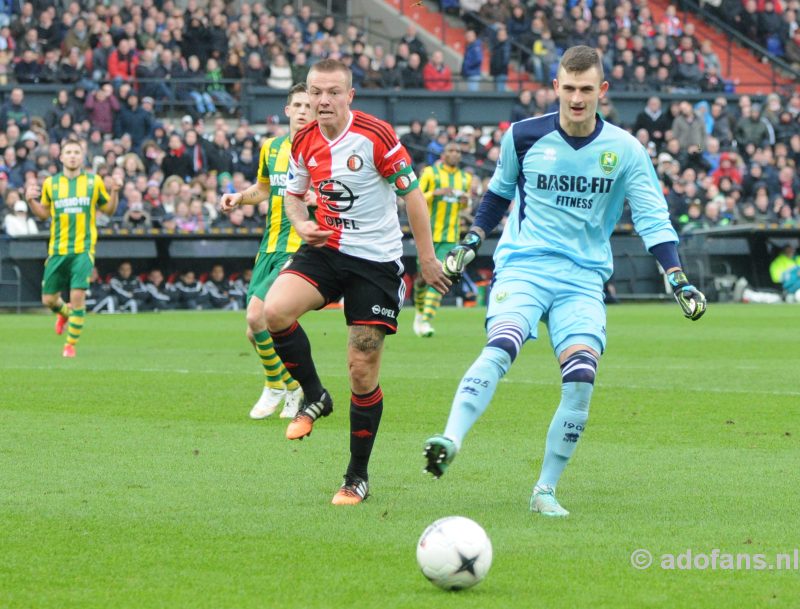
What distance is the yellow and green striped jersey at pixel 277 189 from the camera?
11.0 m

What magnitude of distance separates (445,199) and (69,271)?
614 cm

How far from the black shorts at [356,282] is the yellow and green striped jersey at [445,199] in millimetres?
13675

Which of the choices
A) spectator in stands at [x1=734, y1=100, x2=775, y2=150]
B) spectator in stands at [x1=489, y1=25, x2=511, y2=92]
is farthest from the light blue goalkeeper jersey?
spectator in stands at [x1=489, y1=25, x2=511, y2=92]

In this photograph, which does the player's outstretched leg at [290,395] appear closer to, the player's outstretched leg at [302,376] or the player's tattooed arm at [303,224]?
the player's outstretched leg at [302,376]

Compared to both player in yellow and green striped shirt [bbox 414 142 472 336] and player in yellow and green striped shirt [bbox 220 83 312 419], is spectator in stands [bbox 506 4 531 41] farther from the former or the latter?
player in yellow and green striped shirt [bbox 220 83 312 419]

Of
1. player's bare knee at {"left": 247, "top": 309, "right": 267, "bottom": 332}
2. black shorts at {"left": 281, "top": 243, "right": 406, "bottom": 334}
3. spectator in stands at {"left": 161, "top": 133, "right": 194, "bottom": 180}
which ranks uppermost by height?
black shorts at {"left": 281, "top": 243, "right": 406, "bottom": 334}

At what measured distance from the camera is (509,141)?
705 cm

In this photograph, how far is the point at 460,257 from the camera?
6.82 metres

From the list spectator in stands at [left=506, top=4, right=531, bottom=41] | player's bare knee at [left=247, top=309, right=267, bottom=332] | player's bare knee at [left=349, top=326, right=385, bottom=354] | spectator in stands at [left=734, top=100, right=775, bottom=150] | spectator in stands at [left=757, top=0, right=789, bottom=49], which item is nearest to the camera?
player's bare knee at [left=349, top=326, right=385, bottom=354]

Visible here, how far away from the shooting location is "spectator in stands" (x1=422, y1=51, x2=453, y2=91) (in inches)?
1321

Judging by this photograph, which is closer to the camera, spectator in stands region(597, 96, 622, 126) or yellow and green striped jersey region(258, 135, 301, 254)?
yellow and green striped jersey region(258, 135, 301, 254)

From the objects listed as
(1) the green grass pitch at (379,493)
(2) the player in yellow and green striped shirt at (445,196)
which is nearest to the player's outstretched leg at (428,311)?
(2) the player in yellow and green striped shirt at (445,196)

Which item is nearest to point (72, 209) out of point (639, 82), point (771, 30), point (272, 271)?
point (272, 271)

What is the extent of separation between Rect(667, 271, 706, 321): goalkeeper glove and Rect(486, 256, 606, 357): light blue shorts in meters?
0.35
